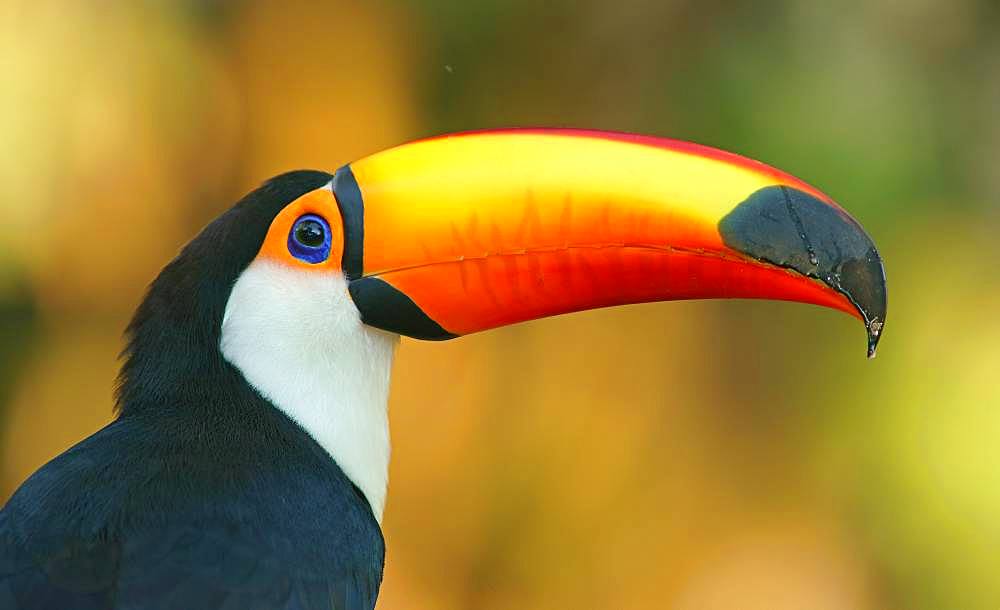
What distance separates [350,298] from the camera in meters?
2.52

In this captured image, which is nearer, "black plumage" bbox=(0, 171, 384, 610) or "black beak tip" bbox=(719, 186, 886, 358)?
"black plumage" bbox=(0, 171, 384, 610)

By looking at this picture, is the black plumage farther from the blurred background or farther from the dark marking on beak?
the blurred background

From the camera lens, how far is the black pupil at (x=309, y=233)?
2.50m

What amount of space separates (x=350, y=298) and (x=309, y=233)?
0.44 ft

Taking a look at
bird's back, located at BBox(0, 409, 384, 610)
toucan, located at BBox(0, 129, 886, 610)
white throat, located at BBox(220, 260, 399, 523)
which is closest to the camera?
bird's back, located at BBox(0, 409, 384, 610)

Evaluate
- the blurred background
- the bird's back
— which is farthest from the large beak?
the blurred background

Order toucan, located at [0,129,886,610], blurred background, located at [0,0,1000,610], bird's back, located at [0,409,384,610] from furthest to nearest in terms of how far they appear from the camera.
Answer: blurred background, located at [0,0,1000,610] < toucan, located at [0,129,886,610] < bird's back, located at [0,409,384,610]

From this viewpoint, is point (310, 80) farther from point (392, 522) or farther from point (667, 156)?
point (667, 156)

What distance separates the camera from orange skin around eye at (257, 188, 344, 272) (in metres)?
2.49

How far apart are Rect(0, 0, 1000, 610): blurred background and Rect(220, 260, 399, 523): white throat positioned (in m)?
2.78

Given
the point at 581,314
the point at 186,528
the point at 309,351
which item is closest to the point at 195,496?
the point at 186,528

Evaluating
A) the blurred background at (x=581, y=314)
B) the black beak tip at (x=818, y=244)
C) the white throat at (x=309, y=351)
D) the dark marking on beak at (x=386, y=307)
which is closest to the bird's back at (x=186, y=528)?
the white throat at (x=309, y=351)

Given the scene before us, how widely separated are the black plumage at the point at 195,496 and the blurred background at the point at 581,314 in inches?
112

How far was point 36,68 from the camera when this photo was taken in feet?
16.7
